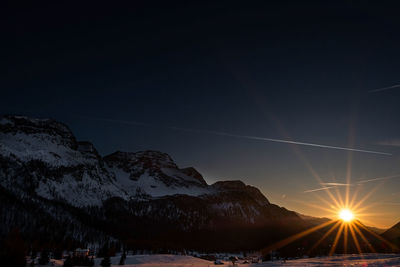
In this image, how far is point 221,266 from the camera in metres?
93.7

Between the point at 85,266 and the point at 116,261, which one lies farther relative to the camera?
the point at 116,261

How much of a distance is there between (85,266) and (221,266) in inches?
1626

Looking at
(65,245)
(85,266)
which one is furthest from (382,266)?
(65,245)

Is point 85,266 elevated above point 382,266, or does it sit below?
below

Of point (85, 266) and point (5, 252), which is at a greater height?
point (5, 252)

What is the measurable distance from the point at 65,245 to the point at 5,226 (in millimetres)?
48209

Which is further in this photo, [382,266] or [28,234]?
[28,234]

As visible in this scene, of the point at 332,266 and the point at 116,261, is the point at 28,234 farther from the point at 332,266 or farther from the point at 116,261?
the point at 332,266

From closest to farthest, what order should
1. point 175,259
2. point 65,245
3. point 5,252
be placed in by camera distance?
1. point 5,252
2. point 175,259
3. point 65,245

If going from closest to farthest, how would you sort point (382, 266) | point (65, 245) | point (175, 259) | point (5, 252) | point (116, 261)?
point (5, 252) < point (382, 266) < point (116, 261) < point (175, 259) < point (65, 245)

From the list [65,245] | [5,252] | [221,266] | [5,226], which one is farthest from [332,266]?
[5,226]

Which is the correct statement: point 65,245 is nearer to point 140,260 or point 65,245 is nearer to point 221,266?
point 140,260

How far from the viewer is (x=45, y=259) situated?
7019 centimetres

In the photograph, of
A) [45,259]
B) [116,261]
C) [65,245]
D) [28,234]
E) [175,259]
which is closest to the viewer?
[45,259]
